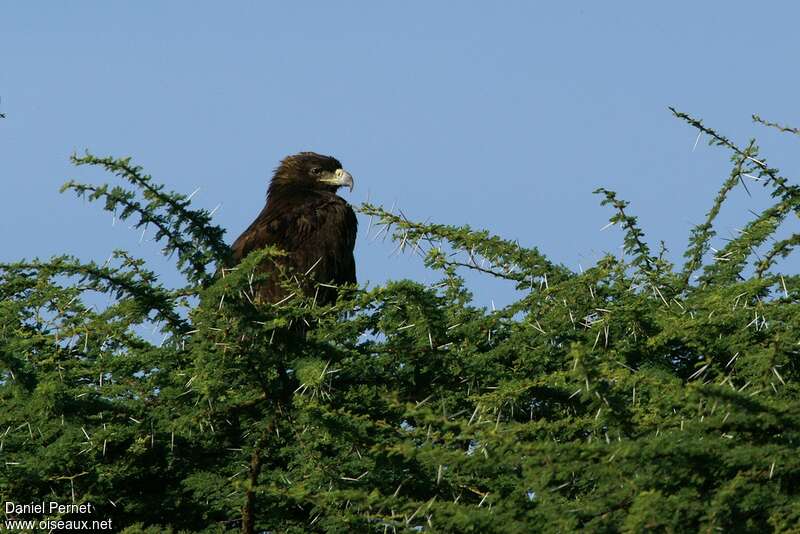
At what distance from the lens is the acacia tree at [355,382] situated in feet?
14.9

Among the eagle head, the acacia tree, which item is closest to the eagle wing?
the eagle head

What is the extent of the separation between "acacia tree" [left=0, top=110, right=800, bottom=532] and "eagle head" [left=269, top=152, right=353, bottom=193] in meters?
5.56

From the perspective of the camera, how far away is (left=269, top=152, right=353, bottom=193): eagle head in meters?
11.3

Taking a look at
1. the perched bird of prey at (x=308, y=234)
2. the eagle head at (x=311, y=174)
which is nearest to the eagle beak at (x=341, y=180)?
the eagle head at (x=311, y=174)

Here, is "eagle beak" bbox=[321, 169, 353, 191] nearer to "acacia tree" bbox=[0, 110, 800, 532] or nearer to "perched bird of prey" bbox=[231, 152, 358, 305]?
"perched bird of prey" bbox=[231, 152, 358, 305]

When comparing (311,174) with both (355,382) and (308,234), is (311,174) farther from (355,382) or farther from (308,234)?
(355,382)

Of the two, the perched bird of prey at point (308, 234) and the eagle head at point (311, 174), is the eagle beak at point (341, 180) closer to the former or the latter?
the eagle head at point (311, 174)

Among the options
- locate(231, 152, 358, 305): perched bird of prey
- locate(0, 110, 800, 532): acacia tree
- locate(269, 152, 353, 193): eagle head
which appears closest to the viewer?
locate(0, 110, 800, 532): acacia tree

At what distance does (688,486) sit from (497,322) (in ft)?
5.15

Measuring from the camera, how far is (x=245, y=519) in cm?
511

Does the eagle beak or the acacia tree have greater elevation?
the eagle beak

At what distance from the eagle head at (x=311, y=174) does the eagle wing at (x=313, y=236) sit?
2.64 ft

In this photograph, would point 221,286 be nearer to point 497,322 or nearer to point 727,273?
point 497,322

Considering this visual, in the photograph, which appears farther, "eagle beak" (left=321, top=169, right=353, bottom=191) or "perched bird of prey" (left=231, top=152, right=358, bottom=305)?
"eagle beak" (left=321, top=169, right=353, bottom=191)
